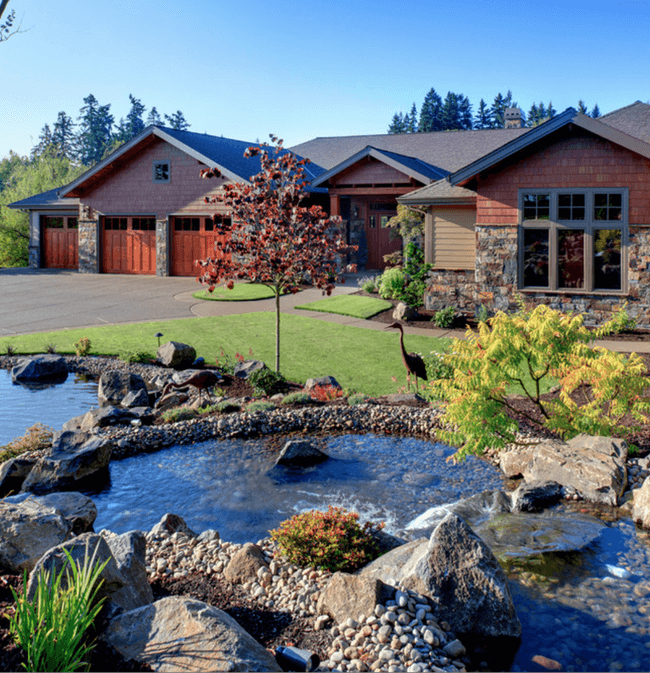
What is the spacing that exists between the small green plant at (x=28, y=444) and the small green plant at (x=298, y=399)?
3546 mm

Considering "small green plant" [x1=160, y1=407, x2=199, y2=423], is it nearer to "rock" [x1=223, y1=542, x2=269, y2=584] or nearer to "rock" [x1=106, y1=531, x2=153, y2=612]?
"rock" [x1=223, y1=542, x2=269, y2=584]

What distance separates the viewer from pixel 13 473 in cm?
834

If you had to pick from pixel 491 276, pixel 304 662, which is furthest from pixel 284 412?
pixel 491 276

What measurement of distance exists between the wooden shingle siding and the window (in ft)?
6.97

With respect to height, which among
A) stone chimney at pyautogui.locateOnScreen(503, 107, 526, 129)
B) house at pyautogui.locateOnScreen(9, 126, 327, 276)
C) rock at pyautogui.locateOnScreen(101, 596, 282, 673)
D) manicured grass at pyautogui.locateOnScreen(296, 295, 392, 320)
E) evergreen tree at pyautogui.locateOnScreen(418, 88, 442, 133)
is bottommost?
rock at pyautogui.locateOnScreen(101, 596, 282, 673)

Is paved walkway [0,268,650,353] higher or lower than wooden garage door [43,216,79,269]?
lower

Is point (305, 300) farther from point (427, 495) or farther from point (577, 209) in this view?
point (427, 495)

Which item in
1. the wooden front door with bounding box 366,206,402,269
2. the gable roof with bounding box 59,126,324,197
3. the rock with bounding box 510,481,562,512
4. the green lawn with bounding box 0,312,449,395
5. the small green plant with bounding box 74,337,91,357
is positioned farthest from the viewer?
the wooden front door with bounding box 366,206,402,269

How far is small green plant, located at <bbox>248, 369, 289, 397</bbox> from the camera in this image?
1191cm

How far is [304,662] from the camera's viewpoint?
4.19m

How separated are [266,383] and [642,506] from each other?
6.69 m

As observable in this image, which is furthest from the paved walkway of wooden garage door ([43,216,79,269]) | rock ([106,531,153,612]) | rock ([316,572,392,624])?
rock ([106,531,153,612])

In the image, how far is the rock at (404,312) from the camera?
1923 cm

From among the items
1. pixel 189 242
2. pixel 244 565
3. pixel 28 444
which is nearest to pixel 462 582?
pixel 244 565
